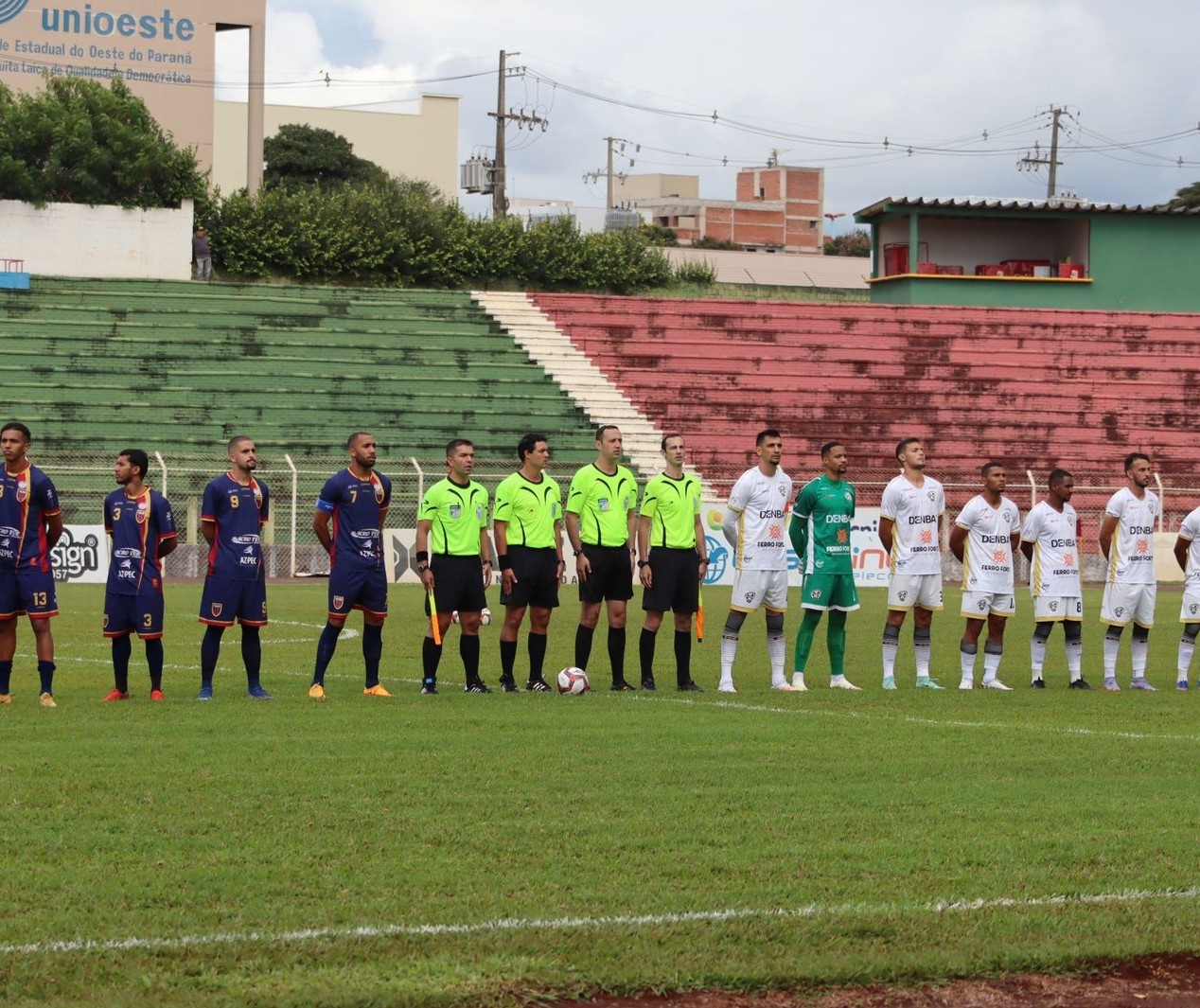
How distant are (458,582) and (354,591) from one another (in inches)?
33.2

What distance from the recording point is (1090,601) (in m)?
26.3

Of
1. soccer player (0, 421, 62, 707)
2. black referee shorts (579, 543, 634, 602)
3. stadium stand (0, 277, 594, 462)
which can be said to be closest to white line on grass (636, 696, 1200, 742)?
black referee shorts (579, 543, 634, 602)

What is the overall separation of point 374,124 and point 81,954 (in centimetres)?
8234

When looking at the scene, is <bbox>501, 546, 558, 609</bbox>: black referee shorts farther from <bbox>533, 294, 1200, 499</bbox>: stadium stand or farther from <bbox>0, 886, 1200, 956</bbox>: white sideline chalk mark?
<bbox>533, 294, 1200, 499</bbox>: stadium stand

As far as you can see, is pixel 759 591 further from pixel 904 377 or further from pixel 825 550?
pixel 904 377

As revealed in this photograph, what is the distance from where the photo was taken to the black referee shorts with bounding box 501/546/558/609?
1334 centimetres

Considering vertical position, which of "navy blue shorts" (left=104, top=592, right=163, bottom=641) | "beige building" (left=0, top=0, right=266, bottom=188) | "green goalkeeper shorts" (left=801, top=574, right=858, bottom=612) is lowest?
"navy blue shorts" (left=104, top=592, right=163, bottom=641)

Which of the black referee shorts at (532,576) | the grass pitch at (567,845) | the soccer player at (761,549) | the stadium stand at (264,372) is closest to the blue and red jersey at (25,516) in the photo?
the grass pitch at (567,845)

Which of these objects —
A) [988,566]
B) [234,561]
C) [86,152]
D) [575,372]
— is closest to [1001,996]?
[234,561]

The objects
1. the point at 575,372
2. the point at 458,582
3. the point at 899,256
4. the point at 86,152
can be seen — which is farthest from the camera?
the point at 899,256

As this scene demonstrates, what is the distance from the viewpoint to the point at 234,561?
12.6 meters

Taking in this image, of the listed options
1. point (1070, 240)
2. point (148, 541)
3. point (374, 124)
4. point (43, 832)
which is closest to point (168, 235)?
point (1070, 240)

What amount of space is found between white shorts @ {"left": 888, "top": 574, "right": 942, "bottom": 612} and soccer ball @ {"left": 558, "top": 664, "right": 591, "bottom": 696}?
9.55 feet

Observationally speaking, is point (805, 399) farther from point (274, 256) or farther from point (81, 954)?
point (81, 954)
